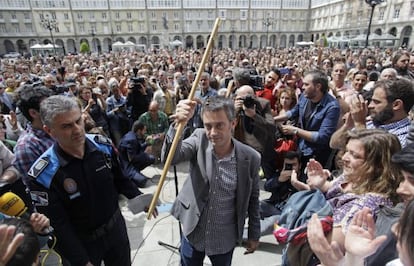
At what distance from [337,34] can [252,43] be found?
21399 mm

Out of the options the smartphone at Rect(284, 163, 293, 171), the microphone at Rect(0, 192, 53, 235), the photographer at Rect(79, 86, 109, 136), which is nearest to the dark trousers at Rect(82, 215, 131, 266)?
the microphone at Rect(0, 192, 53, 235)

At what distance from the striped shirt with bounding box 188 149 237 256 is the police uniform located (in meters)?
0.69

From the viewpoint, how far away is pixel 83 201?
6.17ft

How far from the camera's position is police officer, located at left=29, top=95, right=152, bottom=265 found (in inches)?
68.8

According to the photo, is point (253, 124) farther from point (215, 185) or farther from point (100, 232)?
point (100, 232)

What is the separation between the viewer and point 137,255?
3078 mm

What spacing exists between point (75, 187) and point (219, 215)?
1.12 m

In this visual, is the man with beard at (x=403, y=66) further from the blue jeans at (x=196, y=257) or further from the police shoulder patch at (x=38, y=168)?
the police shoulder patch at (x=38, y=168)

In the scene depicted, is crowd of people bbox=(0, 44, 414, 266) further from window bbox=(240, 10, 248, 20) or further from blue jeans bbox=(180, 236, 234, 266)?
window bbox=(240, 10, 248, 20)

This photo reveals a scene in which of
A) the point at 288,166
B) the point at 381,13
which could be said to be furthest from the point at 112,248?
the point at 381,13

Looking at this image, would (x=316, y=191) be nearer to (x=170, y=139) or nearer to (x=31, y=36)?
(x=170, y=139)

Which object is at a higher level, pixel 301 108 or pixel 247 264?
pixel 301 108

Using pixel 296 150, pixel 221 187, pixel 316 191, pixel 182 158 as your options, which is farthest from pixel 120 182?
pixel 296 150

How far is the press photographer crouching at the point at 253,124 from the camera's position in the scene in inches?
128
